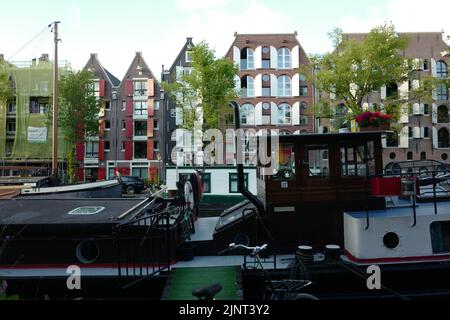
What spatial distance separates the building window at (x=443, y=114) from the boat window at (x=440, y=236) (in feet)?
102

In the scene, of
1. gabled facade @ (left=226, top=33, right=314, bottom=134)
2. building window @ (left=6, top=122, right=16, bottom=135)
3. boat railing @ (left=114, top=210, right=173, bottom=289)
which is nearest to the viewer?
boat railing @ (left=114, top=210, right=173, bottom=289)

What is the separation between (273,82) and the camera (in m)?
36.9

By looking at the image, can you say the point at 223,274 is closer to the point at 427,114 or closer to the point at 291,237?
the point at 291,237

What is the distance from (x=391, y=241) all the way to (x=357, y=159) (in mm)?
1540

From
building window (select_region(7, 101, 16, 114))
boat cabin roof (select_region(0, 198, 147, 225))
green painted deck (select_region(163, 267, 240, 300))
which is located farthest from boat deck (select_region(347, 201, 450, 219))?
building window (select_region(7, 101, 16, 114))

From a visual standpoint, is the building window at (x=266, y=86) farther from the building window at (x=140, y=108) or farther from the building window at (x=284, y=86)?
the building window at (x=140, y=108)

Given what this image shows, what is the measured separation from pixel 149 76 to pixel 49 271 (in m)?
34.5

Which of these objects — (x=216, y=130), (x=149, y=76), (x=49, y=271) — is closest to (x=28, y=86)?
(x=149, y=76)

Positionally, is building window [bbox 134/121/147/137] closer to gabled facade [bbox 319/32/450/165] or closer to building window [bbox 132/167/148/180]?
building window [bbox 132/167/148/180]

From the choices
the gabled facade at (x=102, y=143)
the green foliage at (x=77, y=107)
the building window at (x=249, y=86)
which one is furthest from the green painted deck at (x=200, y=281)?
the gabled facade at (x=102, y=143)

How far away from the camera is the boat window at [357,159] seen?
6484 mm

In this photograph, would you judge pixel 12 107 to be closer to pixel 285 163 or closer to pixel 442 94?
pixel 285 163

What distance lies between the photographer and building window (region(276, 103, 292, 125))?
3700 centimetres

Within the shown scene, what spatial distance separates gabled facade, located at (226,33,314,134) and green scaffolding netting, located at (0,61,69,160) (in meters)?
18.7
